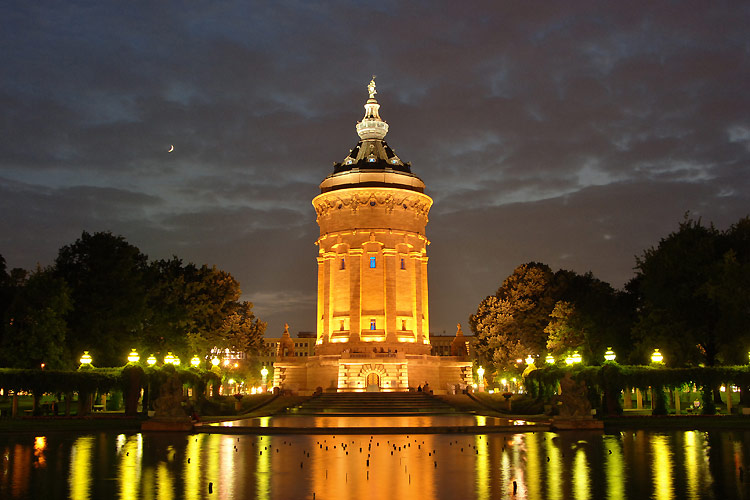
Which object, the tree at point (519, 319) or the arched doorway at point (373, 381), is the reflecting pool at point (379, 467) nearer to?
the arched doorway at point (373, 381)

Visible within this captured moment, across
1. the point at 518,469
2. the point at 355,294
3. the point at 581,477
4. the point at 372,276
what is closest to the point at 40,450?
the point at 518,469

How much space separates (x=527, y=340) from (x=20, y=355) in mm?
47554

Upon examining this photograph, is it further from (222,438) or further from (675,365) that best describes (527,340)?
(222,438)

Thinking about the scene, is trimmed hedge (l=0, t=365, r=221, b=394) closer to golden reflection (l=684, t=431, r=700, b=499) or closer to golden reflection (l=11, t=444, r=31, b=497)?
golden reflection (l=11, t=444, r=31, b=497)

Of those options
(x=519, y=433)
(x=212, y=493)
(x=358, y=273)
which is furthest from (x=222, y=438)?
(x=358, y=273)

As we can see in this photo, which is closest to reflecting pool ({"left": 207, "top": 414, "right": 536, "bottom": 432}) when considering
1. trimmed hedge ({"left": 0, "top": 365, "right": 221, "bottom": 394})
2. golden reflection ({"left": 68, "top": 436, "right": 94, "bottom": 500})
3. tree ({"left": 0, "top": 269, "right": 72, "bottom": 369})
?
trimmed hedge ({"left": 0, "top": 365, "right": 221, "bottom": 394})

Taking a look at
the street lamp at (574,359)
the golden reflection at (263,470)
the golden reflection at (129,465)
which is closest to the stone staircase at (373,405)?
the street lamp at (574,359)

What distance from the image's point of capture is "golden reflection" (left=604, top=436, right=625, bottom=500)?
56.0 feet

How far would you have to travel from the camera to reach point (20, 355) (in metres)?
50.7

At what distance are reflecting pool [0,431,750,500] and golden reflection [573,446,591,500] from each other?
0.04 metres

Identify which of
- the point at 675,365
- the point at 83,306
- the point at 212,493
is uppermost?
the point at 83,306

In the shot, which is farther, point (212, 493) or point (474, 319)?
point (474, 319)

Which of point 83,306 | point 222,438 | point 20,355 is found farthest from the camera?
point 83,306

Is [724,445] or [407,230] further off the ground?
[407,230]
